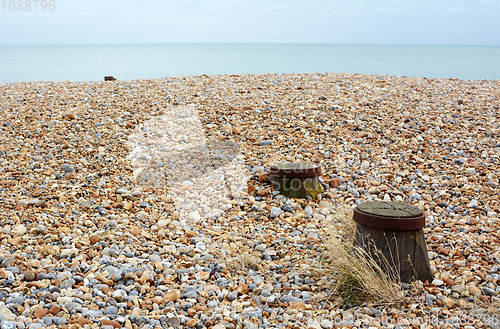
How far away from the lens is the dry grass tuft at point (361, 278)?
9.77 feet

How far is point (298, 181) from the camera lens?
488 centimetres

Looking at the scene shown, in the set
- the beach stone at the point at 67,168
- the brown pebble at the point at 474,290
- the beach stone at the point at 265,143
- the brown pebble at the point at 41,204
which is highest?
the beach stone at the point at 265,143

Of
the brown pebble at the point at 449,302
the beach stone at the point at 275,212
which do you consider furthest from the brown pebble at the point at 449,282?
the beach stone at the point at 275,212

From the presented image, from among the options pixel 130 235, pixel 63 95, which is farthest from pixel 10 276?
pixel 63 95

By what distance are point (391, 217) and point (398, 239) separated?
0.58ft

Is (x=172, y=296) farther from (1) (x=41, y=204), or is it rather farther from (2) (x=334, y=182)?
(2) (x=334, y=182)

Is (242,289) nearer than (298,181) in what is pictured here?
Yes

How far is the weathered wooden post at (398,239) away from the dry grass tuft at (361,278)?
6 cm

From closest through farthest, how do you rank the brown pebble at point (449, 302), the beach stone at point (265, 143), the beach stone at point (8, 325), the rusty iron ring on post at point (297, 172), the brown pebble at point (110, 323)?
the beach stone at point (8, 325) → the brown pebble at point (110, 323) → the brown pebble at point (449, 302) → the rusty iron ring on post at point (297, 172) → the beach stone at point (265, 143)

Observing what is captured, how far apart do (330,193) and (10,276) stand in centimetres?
338

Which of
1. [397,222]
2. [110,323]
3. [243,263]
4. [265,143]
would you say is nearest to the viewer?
[110,323]

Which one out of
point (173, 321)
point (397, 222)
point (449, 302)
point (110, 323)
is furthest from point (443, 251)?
point (110, 323)

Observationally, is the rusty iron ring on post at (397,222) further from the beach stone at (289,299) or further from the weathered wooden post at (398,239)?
the beach stone at (289,299)

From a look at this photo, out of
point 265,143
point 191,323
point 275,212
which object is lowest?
point 191,323
